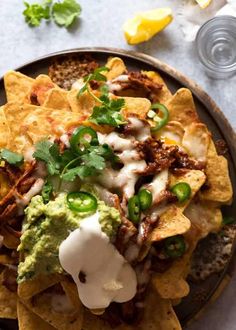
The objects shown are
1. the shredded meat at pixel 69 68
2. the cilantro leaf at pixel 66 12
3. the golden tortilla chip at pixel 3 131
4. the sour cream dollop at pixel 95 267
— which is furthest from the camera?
the cilantro leaf at pixel 66 12

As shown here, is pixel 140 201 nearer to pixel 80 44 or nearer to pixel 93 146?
pixel 93 146

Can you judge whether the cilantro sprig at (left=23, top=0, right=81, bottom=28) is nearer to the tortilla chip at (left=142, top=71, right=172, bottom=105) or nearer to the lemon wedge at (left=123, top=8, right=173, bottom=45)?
the lemon wedge at (left=123, top=8, right=173, bottom=45)

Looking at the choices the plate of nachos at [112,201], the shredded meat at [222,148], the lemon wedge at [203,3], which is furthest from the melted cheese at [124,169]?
Result: the lemon wedge at [203,3]

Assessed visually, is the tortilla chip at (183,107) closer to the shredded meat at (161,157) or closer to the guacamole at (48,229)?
the shredded meat at (161,157)

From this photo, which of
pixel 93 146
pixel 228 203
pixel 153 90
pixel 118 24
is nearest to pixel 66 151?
pixel 93 146

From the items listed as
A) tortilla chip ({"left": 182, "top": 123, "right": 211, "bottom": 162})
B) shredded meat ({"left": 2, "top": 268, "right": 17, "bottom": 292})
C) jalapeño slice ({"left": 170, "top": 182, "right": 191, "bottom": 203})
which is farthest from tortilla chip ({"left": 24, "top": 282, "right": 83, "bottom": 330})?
tortilla chip ({"left": 182, "top": 123, "right": 211, "bottom": 162})

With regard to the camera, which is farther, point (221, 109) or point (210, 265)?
point (221, 109)

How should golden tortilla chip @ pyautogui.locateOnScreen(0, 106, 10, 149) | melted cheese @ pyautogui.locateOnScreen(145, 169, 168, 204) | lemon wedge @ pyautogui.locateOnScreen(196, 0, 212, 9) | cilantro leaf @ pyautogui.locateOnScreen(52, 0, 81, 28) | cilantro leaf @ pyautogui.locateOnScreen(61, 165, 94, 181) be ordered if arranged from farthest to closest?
cilantro leaf @ pyautogui.locateOnScreen(52, 0, 81, 28) → lemon wedge @ pyautogui.locateOnScreen(196, 0, 212, 9) → golden tortilla chip @ pyautogui.locateOnScreen(0, 106, 10, 149) → melted cheese @ pyautogui.locateOnScreen(145, 169, 168, 204) → cilantro leaf @ pyautogui.locateOnScreen(61, 165, 94, 181)
